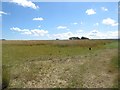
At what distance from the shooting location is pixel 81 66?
27.8 metres

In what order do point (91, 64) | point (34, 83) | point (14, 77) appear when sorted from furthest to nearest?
point (91, 64) < point (14, 77) < point (34, 83)

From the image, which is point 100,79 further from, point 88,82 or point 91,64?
point 91,64

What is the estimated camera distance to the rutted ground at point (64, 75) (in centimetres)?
2189

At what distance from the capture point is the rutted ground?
2189 cm

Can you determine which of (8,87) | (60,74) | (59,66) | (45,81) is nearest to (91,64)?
(59,66)

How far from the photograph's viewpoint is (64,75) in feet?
79.5

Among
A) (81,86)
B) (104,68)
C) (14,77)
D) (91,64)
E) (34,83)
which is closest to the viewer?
(81,86)

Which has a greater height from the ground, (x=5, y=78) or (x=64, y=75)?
(x=64, y=75)

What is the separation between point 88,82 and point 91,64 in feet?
22.8

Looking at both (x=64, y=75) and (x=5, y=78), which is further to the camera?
(x=64, y=75)

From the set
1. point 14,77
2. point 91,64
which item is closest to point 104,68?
point 91,64

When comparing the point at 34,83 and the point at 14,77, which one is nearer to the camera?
the point at 34,83

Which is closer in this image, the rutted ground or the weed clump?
the rutted ground

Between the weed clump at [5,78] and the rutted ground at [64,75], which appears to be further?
→ the weed clump at [5,78]
